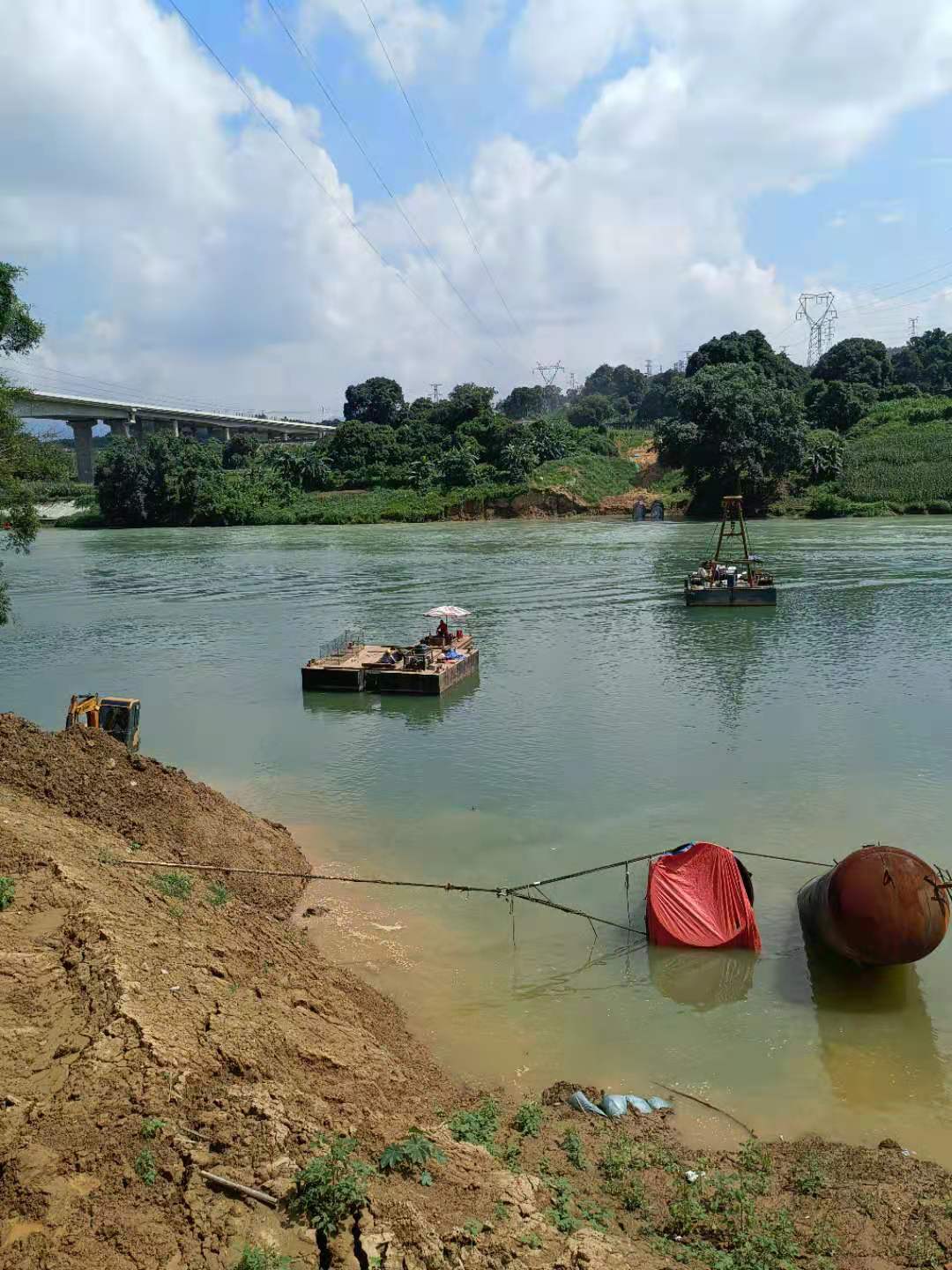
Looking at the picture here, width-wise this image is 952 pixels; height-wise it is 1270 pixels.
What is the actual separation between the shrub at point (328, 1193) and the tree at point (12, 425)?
2052cm

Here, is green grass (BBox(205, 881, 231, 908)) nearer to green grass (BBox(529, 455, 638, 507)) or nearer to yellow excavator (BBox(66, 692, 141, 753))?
yellow excavator (BBox(66, 692, 141, 753))

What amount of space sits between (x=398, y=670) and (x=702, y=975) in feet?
59.8

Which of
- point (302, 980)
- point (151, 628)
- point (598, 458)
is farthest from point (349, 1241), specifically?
point (598, 458)

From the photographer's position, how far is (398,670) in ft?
100

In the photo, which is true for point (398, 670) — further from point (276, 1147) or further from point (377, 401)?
point (377, 401)

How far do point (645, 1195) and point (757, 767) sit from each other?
15.0m

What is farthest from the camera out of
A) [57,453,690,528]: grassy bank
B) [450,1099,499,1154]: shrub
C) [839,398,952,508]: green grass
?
[57,453,690,528]: grassy bank

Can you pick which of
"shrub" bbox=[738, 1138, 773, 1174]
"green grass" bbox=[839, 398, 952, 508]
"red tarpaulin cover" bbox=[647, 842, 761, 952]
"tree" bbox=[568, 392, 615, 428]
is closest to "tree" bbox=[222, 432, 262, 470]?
"tree" bbox=[568, 392, 615, 428]

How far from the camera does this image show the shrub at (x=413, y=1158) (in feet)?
24.7

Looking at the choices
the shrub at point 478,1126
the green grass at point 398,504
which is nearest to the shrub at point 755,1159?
the shrub at point 478,1126

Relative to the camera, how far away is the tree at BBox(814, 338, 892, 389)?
11319cm

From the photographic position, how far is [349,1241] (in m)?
6.68

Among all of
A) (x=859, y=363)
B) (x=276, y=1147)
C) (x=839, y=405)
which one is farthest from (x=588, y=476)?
(x=276, y=1147)

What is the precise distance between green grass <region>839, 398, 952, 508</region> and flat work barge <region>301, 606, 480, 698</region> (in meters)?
65.9
